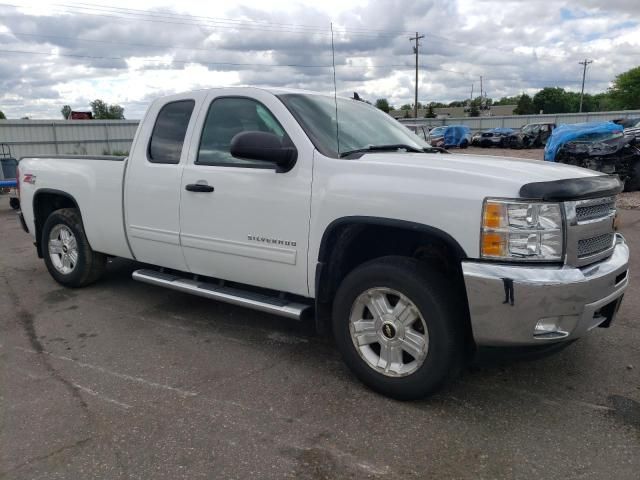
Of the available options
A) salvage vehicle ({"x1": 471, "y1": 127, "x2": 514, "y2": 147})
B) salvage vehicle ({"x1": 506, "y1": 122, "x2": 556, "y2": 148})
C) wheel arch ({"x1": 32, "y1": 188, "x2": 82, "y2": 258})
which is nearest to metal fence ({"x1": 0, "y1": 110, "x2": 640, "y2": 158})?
wheel arch ({"x1": 32, "y1": 188, "x2": 82, "y2": 258})

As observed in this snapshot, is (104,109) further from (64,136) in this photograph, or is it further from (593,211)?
(593,211)

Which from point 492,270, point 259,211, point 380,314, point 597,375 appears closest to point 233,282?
point 259,211

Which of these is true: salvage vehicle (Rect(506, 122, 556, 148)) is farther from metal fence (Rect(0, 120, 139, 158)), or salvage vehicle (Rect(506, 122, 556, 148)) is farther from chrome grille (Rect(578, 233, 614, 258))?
chrome grille (Rect(578, 233, 614, 258))

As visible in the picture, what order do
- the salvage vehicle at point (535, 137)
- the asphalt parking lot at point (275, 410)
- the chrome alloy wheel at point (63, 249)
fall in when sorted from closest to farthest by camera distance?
1. the asphalt parking lot at point (275, 410)
2. the chrome alloy wheel at point (63, 249)
3. the salvage vehicle at point (535, 137)

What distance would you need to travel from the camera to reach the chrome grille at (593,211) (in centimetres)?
304

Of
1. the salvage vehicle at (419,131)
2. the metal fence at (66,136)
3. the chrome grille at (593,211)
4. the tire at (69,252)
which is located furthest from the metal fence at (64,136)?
the chrome grille at (593,211)

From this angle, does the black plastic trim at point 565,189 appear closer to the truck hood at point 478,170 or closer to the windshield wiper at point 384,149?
the truck hood at point 478,170

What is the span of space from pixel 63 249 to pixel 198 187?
254 cm

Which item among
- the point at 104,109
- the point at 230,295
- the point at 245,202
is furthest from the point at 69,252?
the point at 104,109

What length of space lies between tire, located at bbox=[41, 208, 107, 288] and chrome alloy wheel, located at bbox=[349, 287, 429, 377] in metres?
3.35

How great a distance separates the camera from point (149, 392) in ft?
11.7

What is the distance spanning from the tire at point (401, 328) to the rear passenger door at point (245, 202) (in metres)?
0.46

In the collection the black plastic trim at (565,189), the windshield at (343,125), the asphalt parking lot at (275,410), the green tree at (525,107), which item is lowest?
the asphalt parking lot at (275,410)

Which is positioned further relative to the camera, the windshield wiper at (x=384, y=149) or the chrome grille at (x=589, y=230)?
the windshield wiper at (x=384, y=149)
